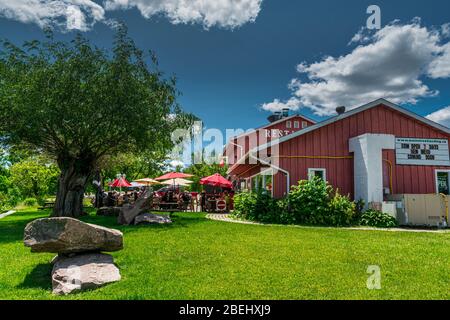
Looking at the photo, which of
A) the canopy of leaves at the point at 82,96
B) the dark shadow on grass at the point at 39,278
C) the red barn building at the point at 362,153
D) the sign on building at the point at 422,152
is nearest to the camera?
the dark shadow on grass at the point at 39,278

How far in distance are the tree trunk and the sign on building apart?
49.7 ft

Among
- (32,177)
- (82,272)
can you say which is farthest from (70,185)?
(32,177)

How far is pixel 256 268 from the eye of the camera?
573cm

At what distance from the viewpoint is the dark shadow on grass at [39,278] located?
4.93 meters

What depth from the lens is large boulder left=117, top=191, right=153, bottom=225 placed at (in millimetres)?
12742

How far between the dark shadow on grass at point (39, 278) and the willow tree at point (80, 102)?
7.78m

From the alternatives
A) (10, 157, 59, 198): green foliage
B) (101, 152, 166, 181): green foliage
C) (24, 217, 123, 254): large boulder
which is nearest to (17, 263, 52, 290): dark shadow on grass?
(24, 217, 123, 254): large boulder

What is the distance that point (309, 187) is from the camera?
13.6 metres

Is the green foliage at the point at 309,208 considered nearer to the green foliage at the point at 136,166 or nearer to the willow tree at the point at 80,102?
the willow tree at the point at 80,102

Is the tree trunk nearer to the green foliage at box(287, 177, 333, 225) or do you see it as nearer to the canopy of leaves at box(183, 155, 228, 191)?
the green foliage at box(287, 177, 333, 225)

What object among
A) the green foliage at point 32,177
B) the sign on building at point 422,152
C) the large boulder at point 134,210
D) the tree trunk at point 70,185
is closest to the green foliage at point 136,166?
the tree trunk at point 70,185

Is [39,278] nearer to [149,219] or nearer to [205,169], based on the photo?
[149,219]

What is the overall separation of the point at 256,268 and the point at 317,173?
1066cm
